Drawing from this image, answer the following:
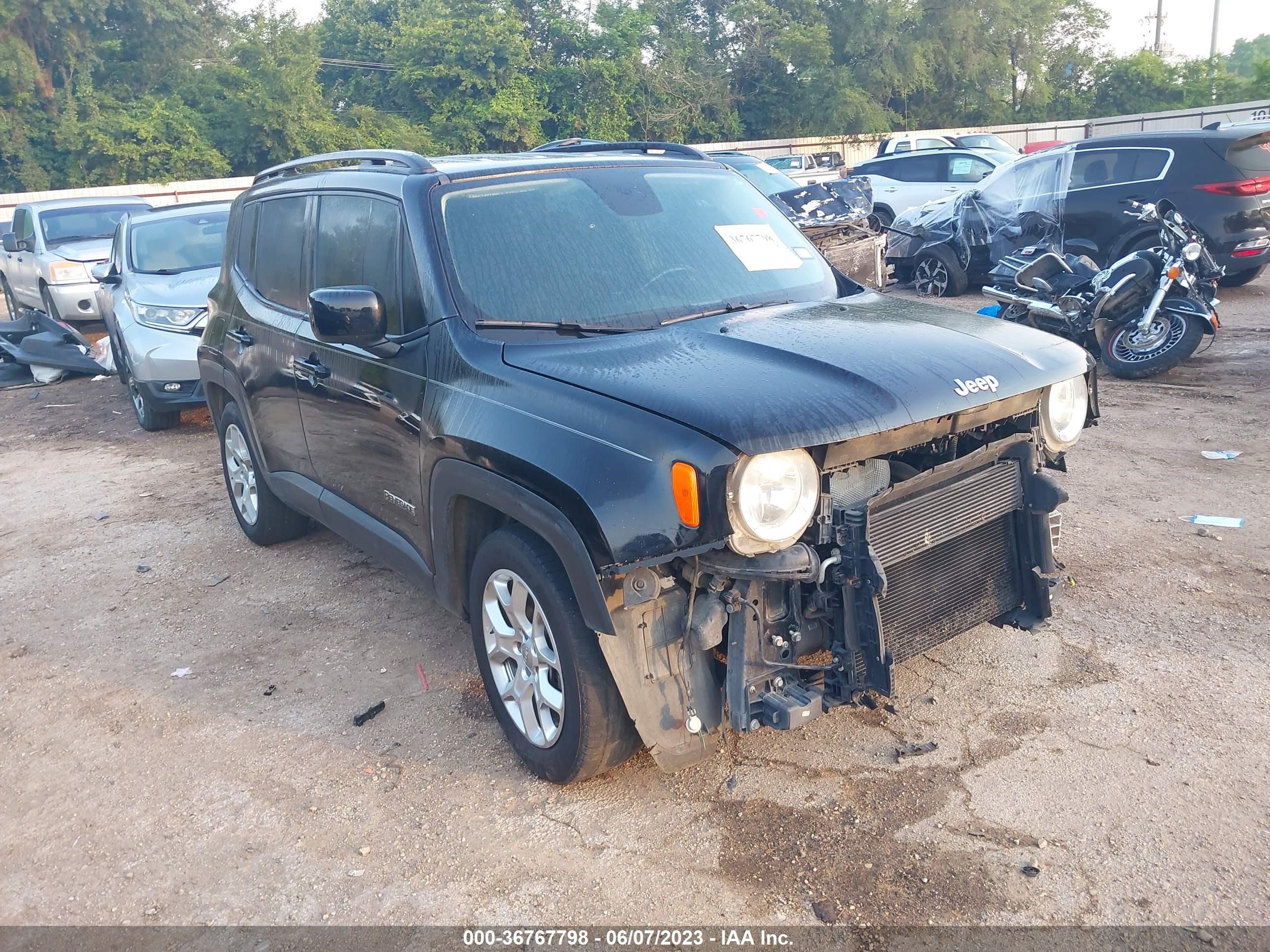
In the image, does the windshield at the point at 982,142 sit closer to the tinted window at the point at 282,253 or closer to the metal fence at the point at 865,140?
the metal fence at the point at 865,140

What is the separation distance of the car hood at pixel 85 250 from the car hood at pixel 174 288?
4415 millimetres

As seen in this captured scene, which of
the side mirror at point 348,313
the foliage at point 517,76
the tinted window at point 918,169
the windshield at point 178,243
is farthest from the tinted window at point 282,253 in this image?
the foliage at point 517,76

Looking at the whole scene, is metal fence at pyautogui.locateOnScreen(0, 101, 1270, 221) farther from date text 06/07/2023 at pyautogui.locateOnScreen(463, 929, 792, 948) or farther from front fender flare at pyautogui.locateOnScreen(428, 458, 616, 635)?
date text 06/07/2023 at pyautogui.locateOnScreen(463, 929, 792, 948)

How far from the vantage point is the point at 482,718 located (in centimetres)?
389

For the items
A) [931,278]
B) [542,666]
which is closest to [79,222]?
[931,278]

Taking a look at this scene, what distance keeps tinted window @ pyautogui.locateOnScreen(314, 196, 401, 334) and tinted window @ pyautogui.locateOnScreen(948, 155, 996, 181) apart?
14393 millimetres

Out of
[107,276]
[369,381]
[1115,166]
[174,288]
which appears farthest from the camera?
[1115,166]

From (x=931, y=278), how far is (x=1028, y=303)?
4.05 meters

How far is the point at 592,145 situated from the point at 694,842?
10.4 ft

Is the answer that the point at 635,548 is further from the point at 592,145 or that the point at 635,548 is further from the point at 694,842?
the point at 592,145

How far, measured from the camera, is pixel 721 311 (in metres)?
3.78

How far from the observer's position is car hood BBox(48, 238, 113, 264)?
510 inches

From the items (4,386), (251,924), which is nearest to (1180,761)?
(251,924)

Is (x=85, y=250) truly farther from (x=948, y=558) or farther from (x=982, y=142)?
(x=982, y=142)
